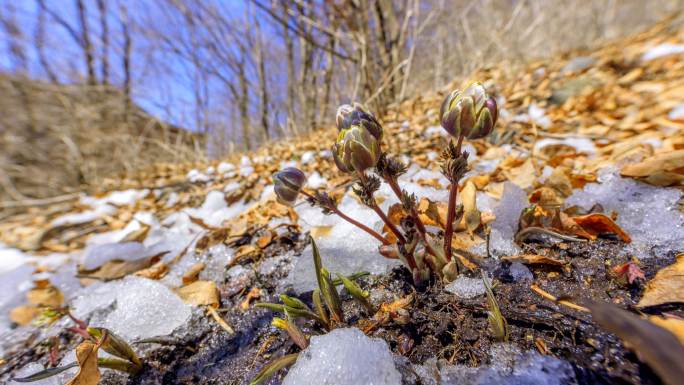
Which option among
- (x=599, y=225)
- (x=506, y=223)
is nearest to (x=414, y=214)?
(x=506, y=223)

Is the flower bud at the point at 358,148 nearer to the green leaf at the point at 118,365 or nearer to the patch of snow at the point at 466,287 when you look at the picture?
the patch of snow at the point at 466,287

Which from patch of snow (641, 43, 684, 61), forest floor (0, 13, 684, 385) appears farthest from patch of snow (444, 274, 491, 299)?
patch of snow (641, 43, 684, 61)

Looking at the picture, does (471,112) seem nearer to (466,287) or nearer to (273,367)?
(466,287)

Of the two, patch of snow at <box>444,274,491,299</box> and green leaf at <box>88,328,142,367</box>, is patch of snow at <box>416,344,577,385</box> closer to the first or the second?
patch of snow at <box>444,274,491,299</box>

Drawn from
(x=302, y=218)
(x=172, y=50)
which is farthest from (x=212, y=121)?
(x=302, y=218)

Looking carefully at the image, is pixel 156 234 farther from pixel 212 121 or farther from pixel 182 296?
pixel 212 121

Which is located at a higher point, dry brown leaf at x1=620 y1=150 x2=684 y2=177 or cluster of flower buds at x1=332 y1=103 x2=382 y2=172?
cluster of flower buds at x1=332 y1=103 x2=382 y2=172
